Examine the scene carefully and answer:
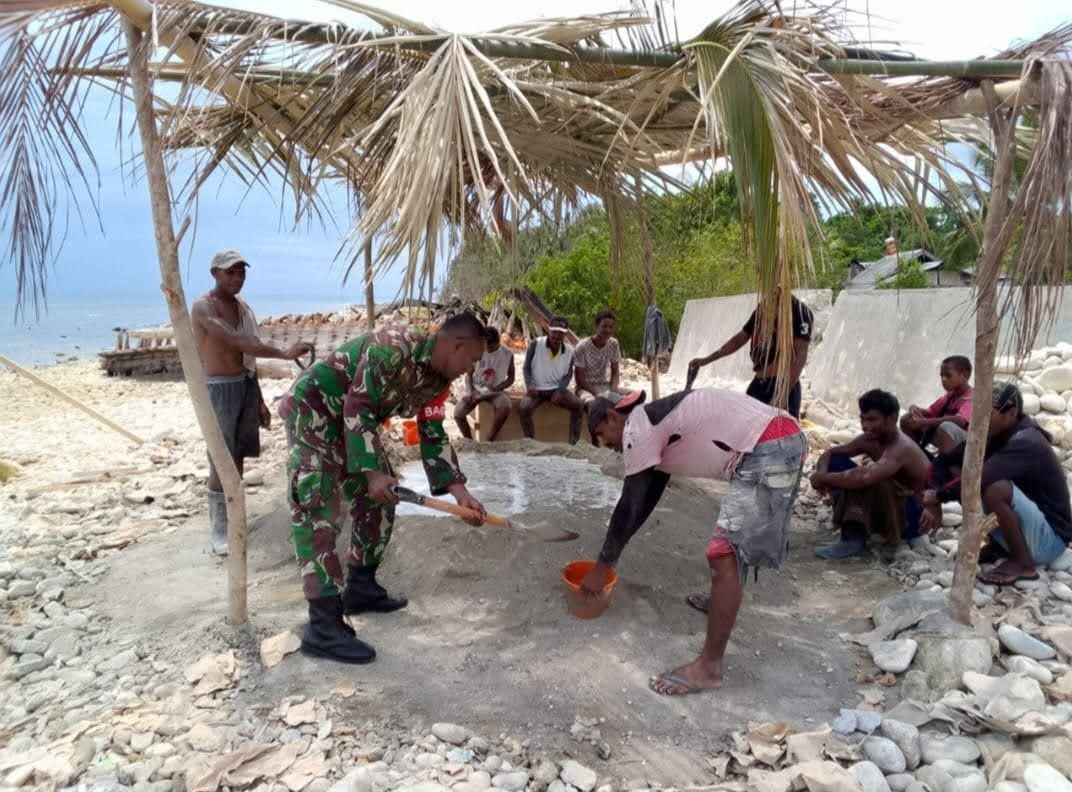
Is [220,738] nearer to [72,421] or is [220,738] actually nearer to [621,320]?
[72,421]

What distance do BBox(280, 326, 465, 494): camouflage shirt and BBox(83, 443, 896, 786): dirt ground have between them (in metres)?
0.78

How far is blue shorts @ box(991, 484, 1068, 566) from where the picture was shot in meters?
3.25

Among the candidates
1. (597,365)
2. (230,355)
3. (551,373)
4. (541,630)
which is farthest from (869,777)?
(597,365)

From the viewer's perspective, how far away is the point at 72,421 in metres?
8.30

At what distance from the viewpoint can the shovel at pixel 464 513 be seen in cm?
261

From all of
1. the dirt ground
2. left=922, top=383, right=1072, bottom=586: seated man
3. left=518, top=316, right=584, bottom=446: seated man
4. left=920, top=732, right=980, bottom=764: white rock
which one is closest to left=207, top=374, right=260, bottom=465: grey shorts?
the dirt ground

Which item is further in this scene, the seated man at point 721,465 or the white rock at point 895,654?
the white rock at point 895,654

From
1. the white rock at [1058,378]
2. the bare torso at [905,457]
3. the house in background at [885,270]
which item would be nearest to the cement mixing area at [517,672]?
the bare torso at [905,457]

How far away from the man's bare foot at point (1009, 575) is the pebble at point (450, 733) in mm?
2465

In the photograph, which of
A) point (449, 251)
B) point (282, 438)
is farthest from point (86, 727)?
point (282, 438)

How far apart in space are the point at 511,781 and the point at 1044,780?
146cm

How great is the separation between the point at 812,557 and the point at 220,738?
10.0ft

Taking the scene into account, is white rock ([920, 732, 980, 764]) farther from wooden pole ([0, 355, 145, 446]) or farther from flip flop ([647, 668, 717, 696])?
wooden pole ([0, 355, 145, 446])

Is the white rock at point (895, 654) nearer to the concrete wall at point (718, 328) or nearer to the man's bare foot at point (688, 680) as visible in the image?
the man's bare foot at point (688, 680)
